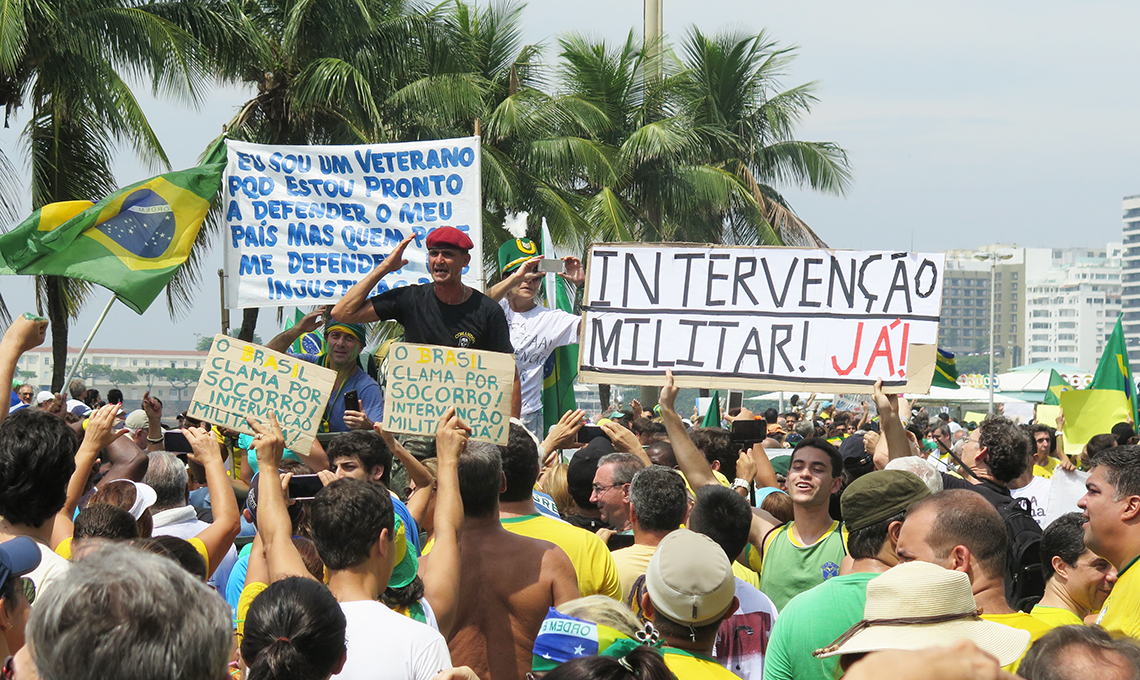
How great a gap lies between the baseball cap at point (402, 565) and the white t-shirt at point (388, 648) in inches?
16.9

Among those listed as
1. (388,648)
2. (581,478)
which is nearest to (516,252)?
(581,478)

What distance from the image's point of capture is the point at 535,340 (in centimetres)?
777

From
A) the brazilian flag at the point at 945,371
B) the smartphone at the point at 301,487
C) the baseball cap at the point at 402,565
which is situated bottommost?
the brazilian flag at the point at 945,371

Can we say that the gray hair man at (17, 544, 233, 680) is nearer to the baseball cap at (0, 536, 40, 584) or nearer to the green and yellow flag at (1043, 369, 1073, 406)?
the baseball cap at (0, 536, 40, 584)

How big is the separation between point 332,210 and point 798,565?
4.90 m

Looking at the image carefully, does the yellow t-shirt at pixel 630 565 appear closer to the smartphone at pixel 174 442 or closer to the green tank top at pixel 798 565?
the green tank top at pixel 798 565

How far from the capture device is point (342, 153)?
8469 millimetres

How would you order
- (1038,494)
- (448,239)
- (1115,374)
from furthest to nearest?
1. (1115,374)
2. (1038,494)
3. (448,239)

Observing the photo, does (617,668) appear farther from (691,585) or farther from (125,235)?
(125,235)

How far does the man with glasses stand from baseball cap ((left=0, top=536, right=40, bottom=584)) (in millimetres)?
3069

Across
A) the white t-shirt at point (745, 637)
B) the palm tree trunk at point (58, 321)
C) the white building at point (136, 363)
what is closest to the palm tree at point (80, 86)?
the palm tree trunk at point (58, 321)

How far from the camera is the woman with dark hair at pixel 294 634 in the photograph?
2619mm

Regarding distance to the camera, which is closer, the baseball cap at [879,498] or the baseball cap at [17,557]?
the baseball cap at [17,557]

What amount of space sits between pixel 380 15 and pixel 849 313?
1971cm
